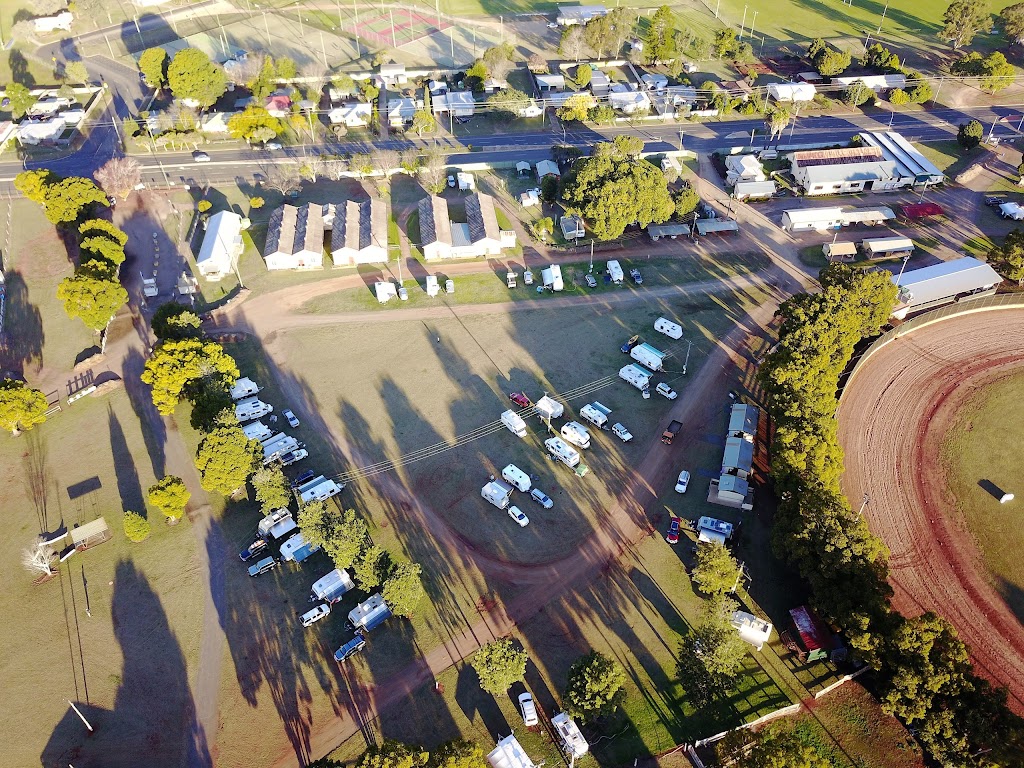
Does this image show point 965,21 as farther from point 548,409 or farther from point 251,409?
point 251,409

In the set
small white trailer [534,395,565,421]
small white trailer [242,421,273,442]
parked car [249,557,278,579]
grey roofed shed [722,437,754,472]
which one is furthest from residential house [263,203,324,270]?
grey roofed shed [722,437,754,472]

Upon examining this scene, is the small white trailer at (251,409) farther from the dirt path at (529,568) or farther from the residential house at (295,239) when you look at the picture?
the residential house at (295,239)

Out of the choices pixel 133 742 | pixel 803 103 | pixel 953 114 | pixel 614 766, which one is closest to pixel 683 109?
pixel 803 103

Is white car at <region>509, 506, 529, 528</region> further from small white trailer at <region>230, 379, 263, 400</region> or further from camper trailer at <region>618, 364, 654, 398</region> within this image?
small white trailer at <region>230, 379, 263, 400</region>

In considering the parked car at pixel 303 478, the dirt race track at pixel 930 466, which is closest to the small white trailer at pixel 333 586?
the parked car at pixel 303 478

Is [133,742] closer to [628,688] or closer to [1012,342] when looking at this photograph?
[628,688]

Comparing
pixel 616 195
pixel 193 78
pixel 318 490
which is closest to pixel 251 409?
pixel 318 490
